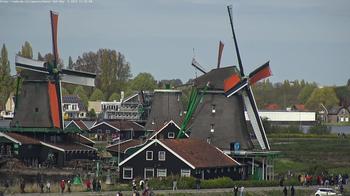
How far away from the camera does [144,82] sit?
172m

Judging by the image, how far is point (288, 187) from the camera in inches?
2397

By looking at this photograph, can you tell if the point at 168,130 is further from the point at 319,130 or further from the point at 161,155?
the point at 319,130

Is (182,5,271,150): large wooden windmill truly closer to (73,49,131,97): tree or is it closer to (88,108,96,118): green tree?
(88,108,96,118): green tree

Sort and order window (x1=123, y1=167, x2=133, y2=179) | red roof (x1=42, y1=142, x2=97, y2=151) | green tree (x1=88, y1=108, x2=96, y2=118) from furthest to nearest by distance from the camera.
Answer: green tree (x1=88, y1=108, x2=96, y2=118)
red roof (x1=42, y1=142, x2=97, y2=151)
window (x1=123, y1=167, x2=133, y2=179)

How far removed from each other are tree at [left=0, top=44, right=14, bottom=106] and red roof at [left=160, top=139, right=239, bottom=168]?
83.7 m

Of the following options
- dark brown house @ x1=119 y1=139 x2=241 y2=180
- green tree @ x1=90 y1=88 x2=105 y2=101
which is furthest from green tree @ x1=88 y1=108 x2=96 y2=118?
dark brown house @ x1=119 y1=139 x2=241 y2=180

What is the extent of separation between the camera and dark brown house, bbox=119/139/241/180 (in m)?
61.3

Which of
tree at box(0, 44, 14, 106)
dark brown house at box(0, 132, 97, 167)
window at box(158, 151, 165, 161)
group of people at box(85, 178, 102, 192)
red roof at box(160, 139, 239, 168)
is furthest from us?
tree at box(0, 44, 14, 106)

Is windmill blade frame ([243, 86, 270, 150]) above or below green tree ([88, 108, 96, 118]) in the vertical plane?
below

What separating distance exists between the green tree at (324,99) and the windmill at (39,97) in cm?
11876

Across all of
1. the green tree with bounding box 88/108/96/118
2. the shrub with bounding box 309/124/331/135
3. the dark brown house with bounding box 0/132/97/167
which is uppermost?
the green tree with bounding box 88/108/96/118

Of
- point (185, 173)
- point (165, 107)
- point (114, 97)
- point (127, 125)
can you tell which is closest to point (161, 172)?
point (185, 173)

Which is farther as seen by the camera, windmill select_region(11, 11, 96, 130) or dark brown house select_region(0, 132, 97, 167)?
windmill select_region(11, 11, 96, 130)

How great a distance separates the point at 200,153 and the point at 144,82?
10858cm
